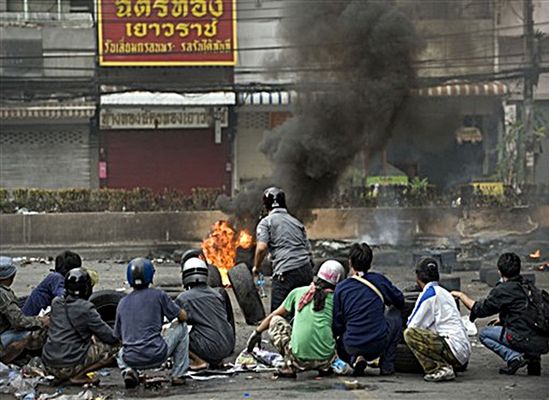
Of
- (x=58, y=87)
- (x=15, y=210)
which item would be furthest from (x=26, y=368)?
(x=58, y=87)

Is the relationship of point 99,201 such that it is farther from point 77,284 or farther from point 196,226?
point 77,284

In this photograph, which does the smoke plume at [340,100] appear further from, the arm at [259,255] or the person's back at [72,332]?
the person's back at [72,332]

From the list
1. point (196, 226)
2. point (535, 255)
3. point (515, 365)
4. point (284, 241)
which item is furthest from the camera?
point (196, 226)

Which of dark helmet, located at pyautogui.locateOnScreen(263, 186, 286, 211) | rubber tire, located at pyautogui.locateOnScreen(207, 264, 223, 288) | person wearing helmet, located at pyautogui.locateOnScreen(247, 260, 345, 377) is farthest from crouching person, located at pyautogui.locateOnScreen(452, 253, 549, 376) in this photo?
rubber tire, located at pyautogui.locateOnScreen(207, 264, 223, 288)

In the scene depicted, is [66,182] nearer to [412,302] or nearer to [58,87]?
[58,87]

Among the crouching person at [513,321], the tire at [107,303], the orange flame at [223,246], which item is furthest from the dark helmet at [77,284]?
the orange flame at [223,246]

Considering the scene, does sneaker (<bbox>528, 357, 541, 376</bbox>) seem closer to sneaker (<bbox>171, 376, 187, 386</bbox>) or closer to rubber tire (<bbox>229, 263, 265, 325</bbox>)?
sneaker (<bbox>171, 376, 187, 386</bbox>)

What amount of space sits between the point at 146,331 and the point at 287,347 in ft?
4.36

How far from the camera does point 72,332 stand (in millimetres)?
9078

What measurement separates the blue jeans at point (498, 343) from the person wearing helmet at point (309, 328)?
4.86ft

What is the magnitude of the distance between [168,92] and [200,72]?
55.6 inches

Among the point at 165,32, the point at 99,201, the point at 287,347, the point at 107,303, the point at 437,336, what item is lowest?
the point at 287,347

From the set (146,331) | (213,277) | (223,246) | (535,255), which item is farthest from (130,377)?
(535,255)

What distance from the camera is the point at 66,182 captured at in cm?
3625
